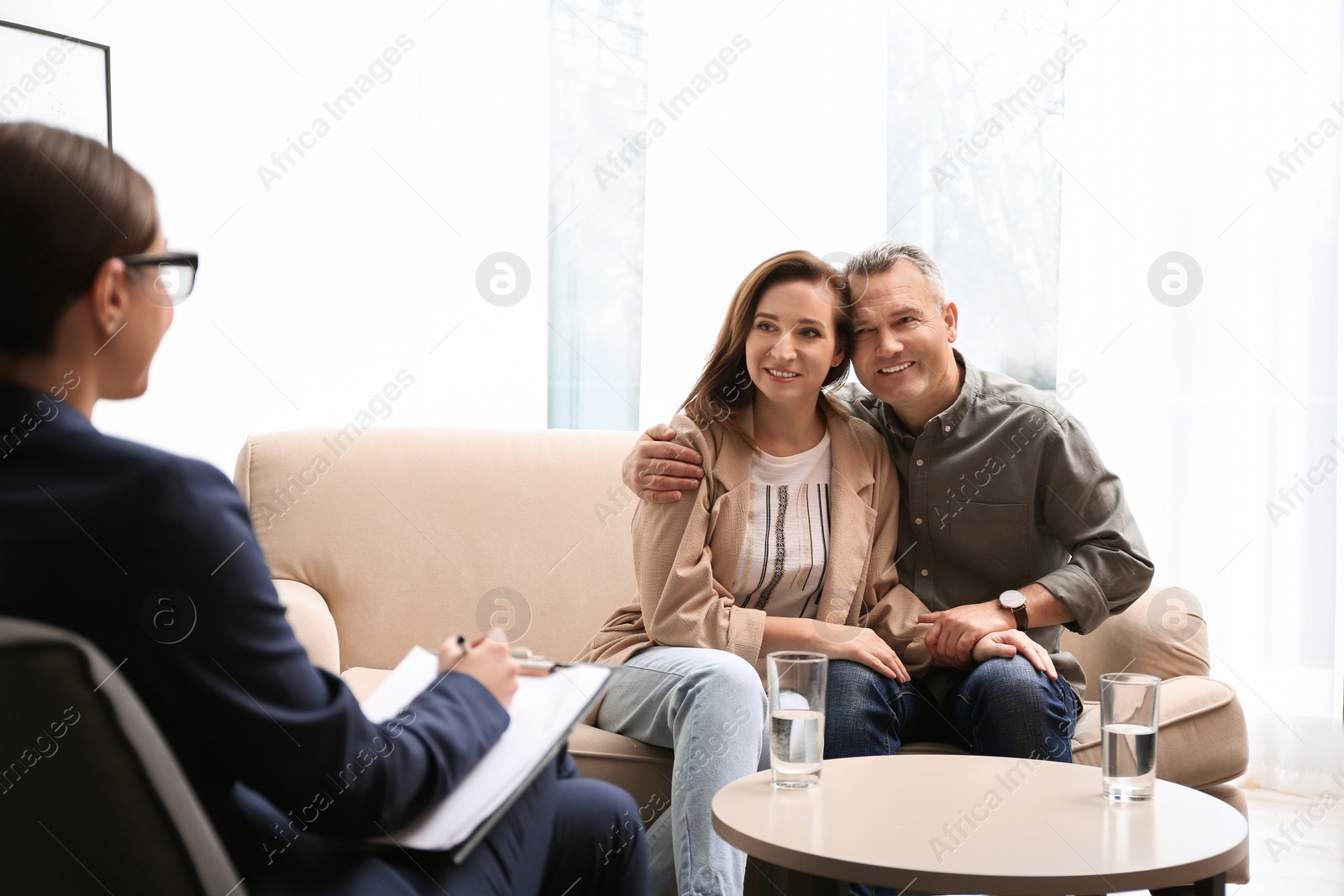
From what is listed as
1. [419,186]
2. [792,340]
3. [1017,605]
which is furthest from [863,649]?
[419,186]

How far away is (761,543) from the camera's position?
186 cm

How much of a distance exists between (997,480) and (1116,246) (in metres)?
1.31

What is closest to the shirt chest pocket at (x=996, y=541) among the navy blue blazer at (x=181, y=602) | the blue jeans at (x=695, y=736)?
the blue jeans at (x=695, y=736)

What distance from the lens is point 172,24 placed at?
2.74 meters

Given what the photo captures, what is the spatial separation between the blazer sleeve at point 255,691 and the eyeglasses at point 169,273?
153 mm

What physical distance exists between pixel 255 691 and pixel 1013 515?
1.43 metres

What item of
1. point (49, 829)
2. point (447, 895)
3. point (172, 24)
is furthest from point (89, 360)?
point (172, 24)

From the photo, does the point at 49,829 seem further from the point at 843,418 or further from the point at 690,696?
the point at 843,418

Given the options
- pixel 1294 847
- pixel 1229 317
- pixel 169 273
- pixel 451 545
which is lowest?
pixel 1294 847

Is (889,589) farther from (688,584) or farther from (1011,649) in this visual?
(688,584)

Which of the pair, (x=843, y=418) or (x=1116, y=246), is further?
(x=1116, y=246)

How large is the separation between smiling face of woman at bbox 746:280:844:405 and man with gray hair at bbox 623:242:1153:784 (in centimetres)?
7

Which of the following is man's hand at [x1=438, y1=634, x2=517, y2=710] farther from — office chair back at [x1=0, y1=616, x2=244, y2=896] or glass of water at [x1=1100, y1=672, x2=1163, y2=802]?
glass of water at [x1=1100, y1=672, x2=1163, y2=802]

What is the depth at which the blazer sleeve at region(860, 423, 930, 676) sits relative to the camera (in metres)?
1.82
